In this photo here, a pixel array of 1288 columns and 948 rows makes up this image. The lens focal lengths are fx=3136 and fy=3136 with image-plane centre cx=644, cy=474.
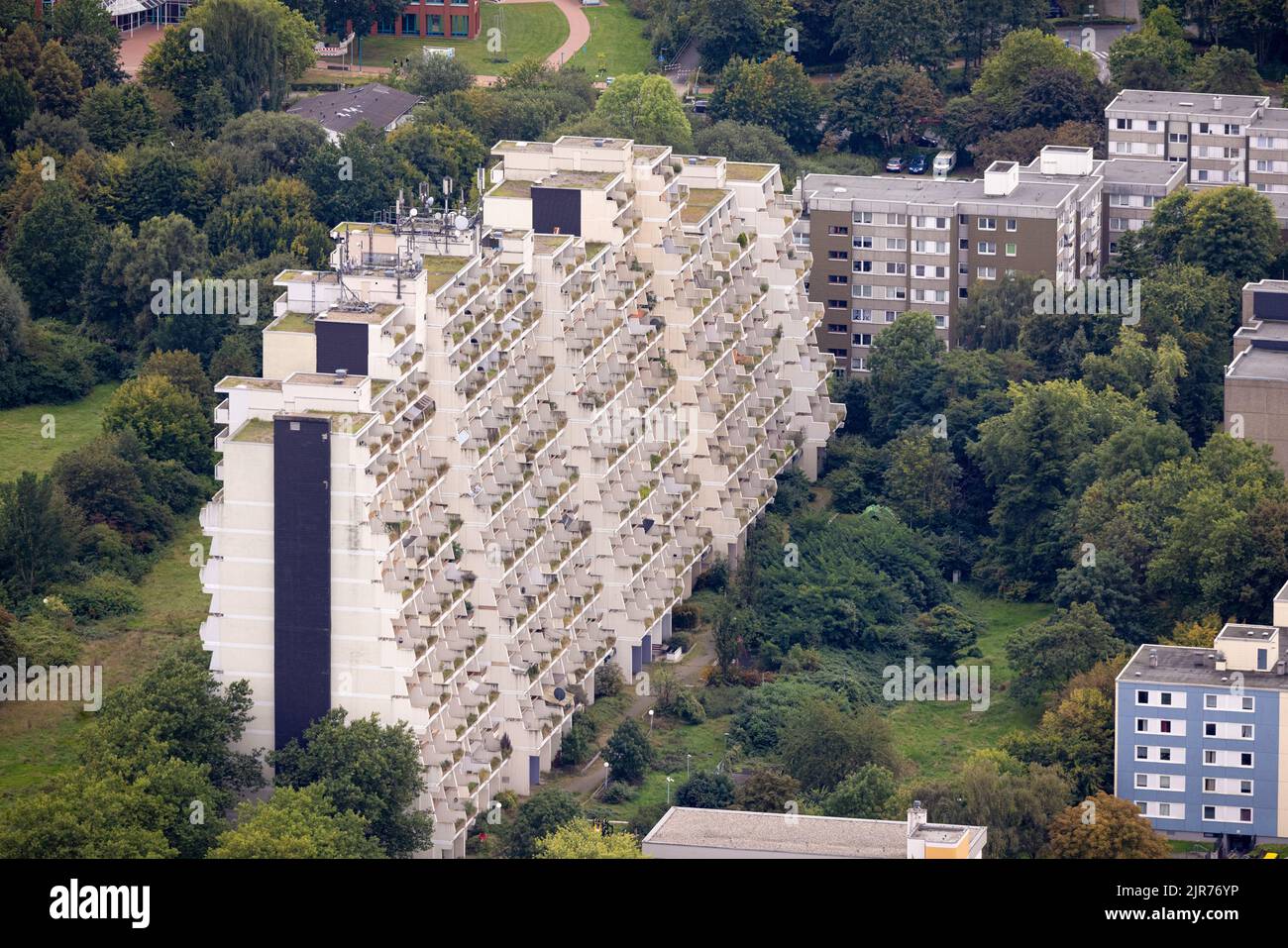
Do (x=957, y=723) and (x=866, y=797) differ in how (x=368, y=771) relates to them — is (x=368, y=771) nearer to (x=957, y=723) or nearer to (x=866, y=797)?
(x=866, y=797)

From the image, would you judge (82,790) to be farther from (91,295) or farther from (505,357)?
(91,295)

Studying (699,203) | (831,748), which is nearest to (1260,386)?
(699,203)

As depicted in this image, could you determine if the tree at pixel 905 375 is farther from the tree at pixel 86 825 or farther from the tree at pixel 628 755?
the tree at pixel 86 825

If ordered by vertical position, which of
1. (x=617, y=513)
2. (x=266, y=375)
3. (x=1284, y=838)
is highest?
(x=266, y=375)

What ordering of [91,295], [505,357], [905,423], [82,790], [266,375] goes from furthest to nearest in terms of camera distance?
[91,295] → [905,423] → [505,357] → [266,375] → [82,790]

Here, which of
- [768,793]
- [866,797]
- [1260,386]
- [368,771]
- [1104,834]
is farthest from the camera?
[1260,386]

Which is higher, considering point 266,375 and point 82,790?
point 266,375
